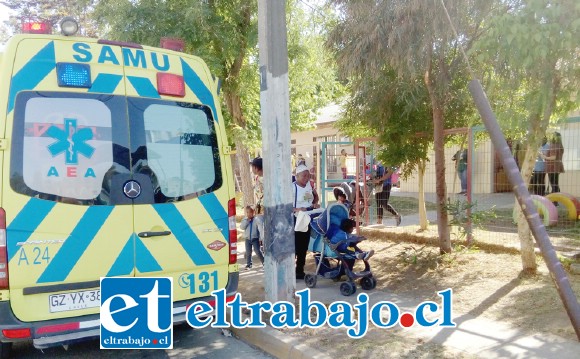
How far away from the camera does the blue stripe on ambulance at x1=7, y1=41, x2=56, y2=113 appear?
4.02 meters

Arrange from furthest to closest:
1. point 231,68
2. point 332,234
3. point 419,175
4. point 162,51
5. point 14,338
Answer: point 231,68 → point 419,175 → point 332,234 → point 162,51 → point 14,338

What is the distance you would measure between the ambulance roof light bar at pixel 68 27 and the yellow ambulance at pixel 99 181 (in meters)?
0.10

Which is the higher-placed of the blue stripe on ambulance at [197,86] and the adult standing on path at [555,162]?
the blue stripe on ambulance at [197,86]

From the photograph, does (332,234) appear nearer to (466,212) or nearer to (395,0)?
→ (466,212)

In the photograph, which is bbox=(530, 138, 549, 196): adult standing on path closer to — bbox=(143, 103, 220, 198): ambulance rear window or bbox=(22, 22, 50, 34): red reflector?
bbox=(143, 103, 220, 198): ambulance rear window

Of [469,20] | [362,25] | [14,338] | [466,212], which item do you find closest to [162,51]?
[14,338]

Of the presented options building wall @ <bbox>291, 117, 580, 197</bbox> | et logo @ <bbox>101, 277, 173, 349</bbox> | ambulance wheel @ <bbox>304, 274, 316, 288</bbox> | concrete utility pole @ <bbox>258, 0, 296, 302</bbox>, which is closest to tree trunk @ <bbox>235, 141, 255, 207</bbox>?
building wall @ <bbox>291, 117, 580, 197</bbox>

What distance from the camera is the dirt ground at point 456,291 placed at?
4.72 meters

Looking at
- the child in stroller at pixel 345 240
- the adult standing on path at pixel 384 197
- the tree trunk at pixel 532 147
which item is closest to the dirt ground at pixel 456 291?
the tree trunk at pixel 532 147

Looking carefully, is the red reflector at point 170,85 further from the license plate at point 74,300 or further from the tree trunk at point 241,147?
the tree trunk at point 241,147

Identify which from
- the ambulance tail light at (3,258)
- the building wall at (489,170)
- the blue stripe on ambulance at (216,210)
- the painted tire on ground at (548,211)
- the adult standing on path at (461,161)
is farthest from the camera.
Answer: the adult standing on path at (461,161)

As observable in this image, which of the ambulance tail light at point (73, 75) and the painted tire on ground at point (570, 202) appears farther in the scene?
the painted tire on ground at point (570, 202)

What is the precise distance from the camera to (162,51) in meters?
4.82

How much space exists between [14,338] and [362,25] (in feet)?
17.6
